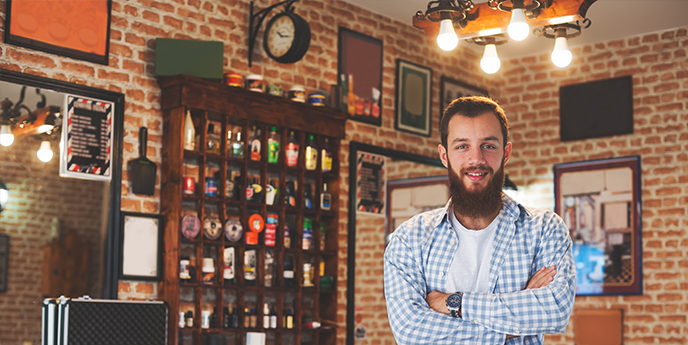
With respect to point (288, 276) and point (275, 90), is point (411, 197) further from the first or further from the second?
point (275, 90)

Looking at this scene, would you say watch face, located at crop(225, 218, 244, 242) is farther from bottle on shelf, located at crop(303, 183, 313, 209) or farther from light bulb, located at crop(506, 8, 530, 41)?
light bulb, located at crop(506, 8, 530, 41)

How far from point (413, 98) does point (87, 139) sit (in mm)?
3033

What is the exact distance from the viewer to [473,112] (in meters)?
2.49

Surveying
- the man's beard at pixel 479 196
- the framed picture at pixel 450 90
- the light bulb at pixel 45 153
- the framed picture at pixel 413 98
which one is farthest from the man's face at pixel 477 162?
the framed picture at pixel 450 90

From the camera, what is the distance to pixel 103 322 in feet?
13.7

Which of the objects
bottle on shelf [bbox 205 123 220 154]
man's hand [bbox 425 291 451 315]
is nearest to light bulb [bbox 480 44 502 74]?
bottle on shelf [bbox 205 123 220 154]

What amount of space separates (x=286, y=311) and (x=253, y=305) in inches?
9.2

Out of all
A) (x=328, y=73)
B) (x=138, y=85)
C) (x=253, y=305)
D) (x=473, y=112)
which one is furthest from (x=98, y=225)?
(x=473, y=112)

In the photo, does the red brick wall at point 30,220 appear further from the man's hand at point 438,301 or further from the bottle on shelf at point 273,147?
the man's hand at point 438,301

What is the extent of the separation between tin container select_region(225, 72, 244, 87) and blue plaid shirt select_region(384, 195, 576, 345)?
8.72 feet

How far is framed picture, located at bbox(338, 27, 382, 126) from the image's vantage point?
605 cm

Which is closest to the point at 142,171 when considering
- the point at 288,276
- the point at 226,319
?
the point at 226,319

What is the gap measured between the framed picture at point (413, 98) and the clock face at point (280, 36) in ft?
5.08

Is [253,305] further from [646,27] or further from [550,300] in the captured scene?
[646,27]
